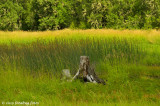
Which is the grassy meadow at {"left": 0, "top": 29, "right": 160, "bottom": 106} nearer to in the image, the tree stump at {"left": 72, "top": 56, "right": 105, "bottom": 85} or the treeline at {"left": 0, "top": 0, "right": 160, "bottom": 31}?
the tree stump at {"left": 72, "top": 56, "right": 105, "bottom": 85}

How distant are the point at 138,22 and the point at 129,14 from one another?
2.00m

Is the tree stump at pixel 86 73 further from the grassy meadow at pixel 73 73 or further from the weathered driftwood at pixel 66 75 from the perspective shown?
the grassy meadow at pixel 73 73

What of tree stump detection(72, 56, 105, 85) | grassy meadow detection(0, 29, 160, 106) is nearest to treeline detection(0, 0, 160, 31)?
grassy meadow detection(0, 29, 160, 106)

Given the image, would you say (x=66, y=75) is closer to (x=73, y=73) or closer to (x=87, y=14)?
(x=73, y=73)

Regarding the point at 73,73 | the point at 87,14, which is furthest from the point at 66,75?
the point at 87,14

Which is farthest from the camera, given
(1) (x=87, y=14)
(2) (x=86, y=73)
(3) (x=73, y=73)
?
(1) (x=87, y=14)

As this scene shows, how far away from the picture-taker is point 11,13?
39.1 metres

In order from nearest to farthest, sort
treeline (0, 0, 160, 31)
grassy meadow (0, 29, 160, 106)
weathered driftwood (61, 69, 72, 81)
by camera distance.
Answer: grassy meadow (0, 29, 160, 106) < weathered driftwood (61, 69, 72, 81) < treeline (0, 0, 160, 31)

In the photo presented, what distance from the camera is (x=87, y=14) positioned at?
3228 cm

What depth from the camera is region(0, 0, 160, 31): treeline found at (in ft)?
94.4

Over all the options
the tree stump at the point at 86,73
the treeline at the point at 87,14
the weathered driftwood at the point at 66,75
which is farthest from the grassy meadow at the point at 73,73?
the treeline at the point at 87,14

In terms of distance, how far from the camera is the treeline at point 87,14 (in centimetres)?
2878

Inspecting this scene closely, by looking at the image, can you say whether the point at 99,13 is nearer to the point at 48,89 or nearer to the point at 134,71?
the point at 134,71

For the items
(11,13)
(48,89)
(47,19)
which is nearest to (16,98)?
(48,89)
